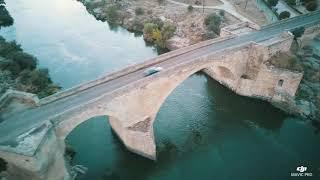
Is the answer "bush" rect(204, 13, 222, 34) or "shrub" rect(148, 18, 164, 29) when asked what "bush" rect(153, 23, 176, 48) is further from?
"bush" rect(204, 13, 222, 34)

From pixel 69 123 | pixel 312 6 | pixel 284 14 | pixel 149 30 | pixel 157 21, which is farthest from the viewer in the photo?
pixel 157 21

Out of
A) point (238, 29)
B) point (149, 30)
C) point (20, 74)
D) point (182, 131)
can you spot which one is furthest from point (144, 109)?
point (149, 30)

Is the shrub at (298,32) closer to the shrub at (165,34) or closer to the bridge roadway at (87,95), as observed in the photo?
the bridge roadway at (87,95)

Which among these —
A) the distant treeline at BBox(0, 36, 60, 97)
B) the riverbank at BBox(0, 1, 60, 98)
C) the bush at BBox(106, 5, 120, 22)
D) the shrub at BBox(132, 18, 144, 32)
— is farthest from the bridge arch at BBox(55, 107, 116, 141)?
the bush at BBox(106, 5, 120, 22)

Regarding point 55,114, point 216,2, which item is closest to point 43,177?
point 55,114

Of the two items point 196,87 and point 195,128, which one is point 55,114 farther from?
point 196,87

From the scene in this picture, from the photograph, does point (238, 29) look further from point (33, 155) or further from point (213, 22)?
point (33, 155)
